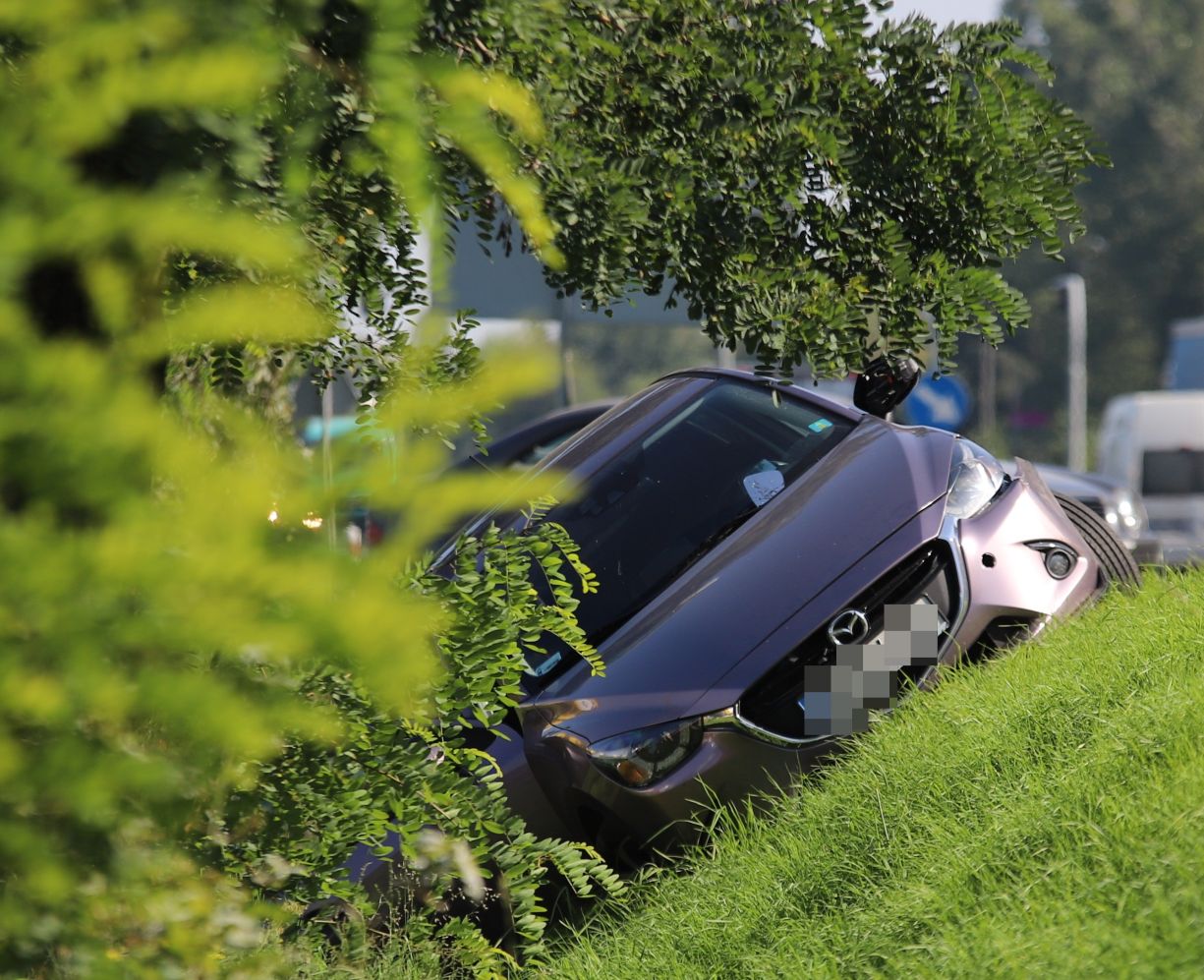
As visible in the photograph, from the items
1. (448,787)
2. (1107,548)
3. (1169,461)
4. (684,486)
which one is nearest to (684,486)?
(684,486)

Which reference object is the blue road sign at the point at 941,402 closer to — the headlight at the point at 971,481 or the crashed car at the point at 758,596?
the crashed car at the point at 758,596

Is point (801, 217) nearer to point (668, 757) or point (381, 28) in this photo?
point (668, 757)

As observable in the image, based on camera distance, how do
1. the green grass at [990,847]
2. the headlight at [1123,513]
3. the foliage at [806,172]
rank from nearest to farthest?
1. the green grass at [990,847]
2. the foliage at [806,172]
3. the headlight at [1123,513]

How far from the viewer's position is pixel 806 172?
375 cm

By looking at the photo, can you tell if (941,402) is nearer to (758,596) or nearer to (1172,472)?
(1172,472)

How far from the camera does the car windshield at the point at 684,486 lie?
4.87m

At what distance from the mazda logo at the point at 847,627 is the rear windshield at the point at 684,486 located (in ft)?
2.09

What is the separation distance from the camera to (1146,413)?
777 inches

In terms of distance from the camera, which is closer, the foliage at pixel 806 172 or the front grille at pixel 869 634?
the foliage at pixel 806 172

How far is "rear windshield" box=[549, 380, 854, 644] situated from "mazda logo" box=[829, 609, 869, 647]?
64 centimetres

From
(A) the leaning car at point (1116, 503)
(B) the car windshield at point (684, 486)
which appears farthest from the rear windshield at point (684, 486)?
(A) the leaning car at point (1116, 503)

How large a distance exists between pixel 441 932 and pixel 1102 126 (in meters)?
70.8

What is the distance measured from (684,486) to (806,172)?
5.64 ft

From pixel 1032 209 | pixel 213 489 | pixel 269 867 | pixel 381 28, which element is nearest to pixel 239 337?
pixel 213 489
